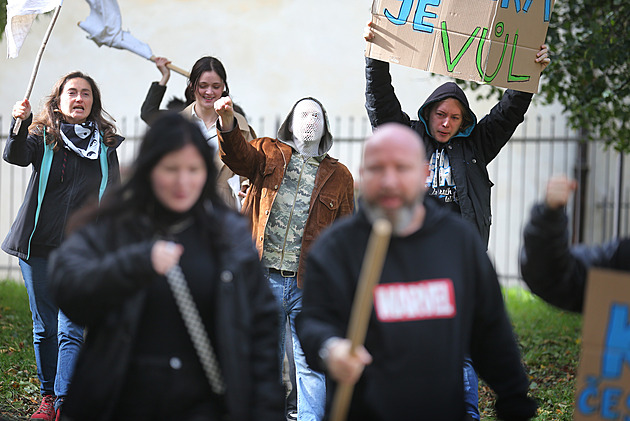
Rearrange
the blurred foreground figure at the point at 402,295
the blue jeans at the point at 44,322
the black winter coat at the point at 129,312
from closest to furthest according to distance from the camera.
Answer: the black winter coat at the point at 129,312, the blurred foreground figure at the point at 402,295, the blue jeans at the point at 44,322

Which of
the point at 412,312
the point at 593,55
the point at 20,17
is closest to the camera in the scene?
the point at 412,312

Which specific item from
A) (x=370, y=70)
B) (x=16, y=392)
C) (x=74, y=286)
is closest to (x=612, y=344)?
(x=74, y=286)

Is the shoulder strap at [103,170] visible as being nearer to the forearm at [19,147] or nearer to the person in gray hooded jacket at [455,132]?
the forearm at [19,147]

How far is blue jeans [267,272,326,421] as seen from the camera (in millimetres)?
5125

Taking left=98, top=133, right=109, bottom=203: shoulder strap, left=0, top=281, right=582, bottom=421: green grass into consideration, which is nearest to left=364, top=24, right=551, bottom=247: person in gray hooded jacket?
left=98, top=133, right=109, bottom=203: shoulder strap

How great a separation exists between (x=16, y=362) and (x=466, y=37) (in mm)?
4607

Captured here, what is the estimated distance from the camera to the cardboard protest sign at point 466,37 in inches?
197

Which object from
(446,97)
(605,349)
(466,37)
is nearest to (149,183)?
(605,349)

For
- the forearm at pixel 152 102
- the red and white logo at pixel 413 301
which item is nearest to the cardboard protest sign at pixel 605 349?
the red and white logo at pixel 413 301

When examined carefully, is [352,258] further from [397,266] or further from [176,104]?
[176,104]

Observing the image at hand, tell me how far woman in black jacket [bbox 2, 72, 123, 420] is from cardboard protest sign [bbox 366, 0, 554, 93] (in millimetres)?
1897

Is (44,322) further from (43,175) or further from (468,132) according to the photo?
(468,132)

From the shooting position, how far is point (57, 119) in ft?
17.9

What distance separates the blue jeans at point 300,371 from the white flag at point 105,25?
264cm
